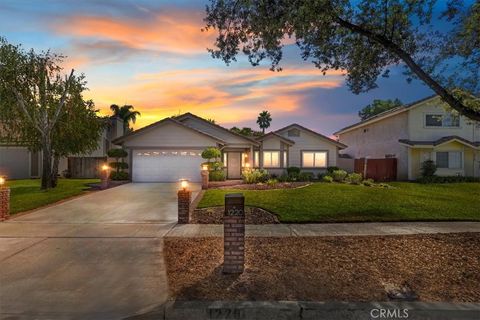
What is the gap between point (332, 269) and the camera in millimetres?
6508

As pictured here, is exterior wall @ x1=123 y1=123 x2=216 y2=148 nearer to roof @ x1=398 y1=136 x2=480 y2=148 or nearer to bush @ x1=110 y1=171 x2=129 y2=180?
bush @ x1=110 y1=171 x2=129 y2=180

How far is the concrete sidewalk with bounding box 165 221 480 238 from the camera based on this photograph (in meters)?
9.48

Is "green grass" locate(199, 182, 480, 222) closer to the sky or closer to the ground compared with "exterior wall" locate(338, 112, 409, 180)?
closer to the ground

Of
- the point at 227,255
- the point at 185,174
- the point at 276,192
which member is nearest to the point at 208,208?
the point at 276,192

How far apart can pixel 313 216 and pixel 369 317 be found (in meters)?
7.14

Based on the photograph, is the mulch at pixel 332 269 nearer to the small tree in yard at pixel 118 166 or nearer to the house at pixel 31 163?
the small tree in yard at pixel 118 166

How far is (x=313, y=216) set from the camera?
39.0 feet

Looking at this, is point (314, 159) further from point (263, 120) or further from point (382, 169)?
point (263, 120)

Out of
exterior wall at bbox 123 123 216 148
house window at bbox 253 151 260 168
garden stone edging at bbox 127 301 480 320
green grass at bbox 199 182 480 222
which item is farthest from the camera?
house window at bbox 253 151 260 168

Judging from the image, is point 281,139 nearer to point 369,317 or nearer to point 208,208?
point 208,208

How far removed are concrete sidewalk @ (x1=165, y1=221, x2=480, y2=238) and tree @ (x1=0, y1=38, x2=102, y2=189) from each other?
50.6ft

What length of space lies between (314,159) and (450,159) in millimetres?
10551

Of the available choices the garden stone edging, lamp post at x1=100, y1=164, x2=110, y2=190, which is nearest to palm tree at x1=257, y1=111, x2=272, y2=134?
lamp post at x1=100, y1=164, x2=110, y2=190

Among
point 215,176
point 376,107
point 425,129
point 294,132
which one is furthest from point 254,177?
point 376,107
